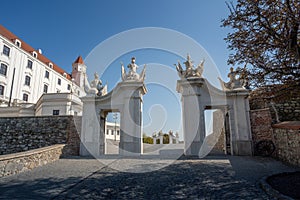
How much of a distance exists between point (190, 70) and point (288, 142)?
5.38 m

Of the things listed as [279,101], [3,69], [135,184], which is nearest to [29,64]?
[3,69]

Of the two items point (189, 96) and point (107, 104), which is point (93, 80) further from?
Answer: point (189, 96)

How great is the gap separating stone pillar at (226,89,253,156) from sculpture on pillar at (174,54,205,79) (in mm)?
1856

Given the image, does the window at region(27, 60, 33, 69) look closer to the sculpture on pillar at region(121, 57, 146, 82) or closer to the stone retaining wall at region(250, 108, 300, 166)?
the sculpture on pillar at region(121, 57, 146, 82)

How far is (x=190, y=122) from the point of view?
9172 mm

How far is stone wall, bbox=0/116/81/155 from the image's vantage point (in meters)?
9.69

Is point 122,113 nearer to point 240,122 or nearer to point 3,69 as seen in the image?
point 240,122

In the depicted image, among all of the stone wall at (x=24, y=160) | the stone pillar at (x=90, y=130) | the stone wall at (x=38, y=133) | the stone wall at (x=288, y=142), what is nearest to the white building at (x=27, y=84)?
the stone wall at (x=38, y=133)

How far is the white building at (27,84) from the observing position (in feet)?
65.9

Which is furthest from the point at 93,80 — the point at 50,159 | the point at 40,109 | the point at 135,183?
the point at 40,109

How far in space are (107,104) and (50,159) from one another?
12.7 ft

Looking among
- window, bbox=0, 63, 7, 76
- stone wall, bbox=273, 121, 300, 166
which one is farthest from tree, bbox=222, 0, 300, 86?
window, bbox=0, 63, 7, 76

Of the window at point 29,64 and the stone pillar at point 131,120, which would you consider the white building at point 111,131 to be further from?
the stone pillar at point 131,120

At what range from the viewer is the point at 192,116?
921 centimetres
